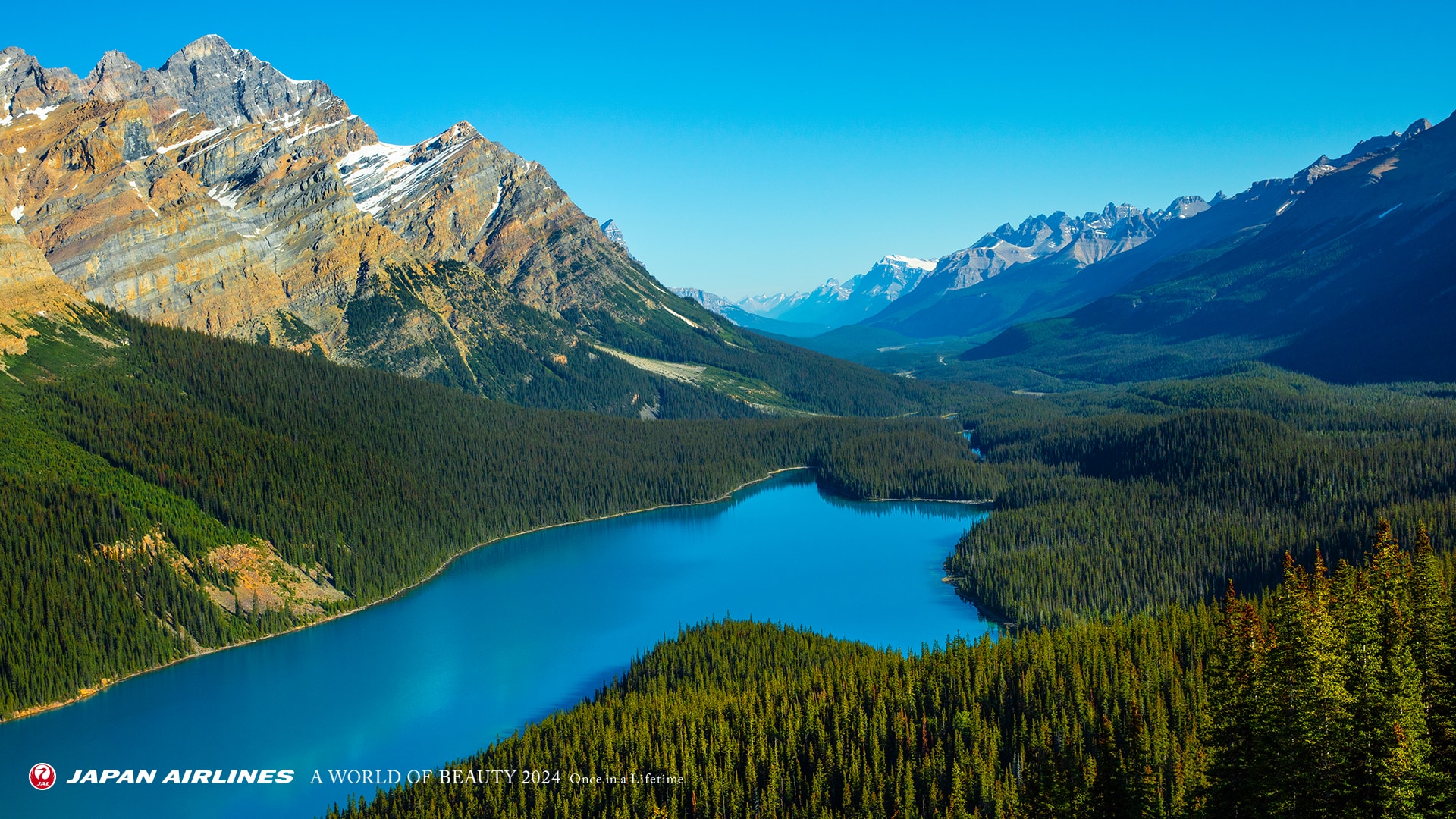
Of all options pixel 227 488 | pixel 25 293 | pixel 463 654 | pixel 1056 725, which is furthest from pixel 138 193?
pixel 1056 725

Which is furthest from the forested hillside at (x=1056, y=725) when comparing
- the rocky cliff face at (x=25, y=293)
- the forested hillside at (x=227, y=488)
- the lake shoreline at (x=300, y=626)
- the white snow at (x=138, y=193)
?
the white snow at (x=138, y=193)

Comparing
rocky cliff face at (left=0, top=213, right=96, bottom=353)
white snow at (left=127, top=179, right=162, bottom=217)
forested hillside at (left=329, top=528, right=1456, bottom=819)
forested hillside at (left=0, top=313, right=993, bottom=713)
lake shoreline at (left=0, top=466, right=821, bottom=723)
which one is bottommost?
forested hillside at (left=329, top=528, right=1456, bottom=819)

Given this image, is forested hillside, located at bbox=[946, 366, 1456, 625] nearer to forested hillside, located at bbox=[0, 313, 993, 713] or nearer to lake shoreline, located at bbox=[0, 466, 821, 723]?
forested hillside, located at bbox=[0, 313, 993, 713]

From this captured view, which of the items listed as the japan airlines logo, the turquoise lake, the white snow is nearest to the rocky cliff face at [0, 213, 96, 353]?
the white snow

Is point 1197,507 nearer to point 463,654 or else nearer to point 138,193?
point 463,654

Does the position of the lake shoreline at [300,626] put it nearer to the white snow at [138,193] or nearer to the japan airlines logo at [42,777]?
the japan airlines logo at [42,777]

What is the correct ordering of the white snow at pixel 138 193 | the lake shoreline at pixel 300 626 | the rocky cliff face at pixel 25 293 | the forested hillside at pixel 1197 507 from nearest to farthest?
the lake shoreline at pixel 300 626 < the forested hillside at pixel 1197 507 < the rocky cliff face at pixel 25 293 < the white snow at pixel 138 193
